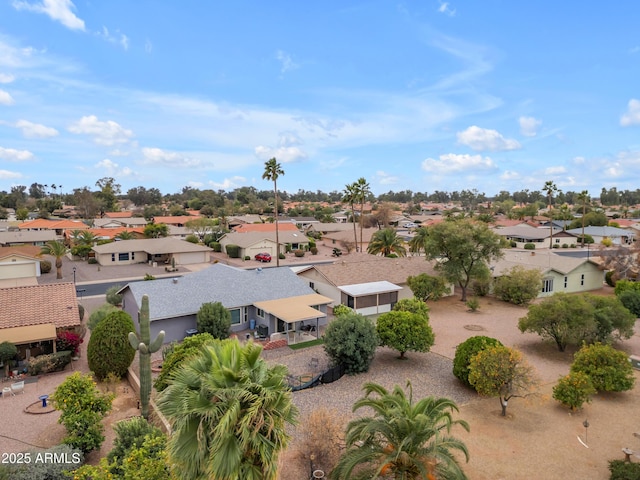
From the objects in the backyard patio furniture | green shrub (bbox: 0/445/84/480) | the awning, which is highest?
the awning

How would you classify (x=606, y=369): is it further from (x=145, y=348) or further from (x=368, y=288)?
(x=145, y=348)

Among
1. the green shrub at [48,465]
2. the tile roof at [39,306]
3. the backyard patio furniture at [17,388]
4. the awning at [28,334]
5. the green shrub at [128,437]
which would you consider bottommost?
the backyard patio furniture at [17,388]

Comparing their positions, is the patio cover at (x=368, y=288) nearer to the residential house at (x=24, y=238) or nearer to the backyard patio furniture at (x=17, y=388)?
the backyard patio furniture at (x=17, y=388)

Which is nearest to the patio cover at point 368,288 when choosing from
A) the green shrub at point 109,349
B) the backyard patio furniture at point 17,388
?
the green shrub at point 109,349

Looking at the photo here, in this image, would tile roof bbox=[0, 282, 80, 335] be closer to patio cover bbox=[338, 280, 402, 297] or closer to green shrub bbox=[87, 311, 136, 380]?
green shrub bbox=[87, 311, 136, 380]

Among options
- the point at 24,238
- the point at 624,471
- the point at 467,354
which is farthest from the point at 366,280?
the point at 24,238

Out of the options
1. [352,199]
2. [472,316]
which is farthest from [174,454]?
[352,199]

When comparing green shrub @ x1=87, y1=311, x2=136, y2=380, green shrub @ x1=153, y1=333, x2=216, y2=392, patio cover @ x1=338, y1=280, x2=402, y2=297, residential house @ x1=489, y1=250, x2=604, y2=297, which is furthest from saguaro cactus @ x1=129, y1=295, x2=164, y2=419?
residential house @ x1=489, y1=250, x2=604, y2=297

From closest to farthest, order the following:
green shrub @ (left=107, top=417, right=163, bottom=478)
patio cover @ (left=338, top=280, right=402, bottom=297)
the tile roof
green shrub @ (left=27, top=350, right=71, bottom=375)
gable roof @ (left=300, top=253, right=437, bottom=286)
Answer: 1. green shrub @ (left=107, top=417, right=163, bottom=478)
2. green shrub @ (left=27, top=350, right=71, bottom=375)
3. the tile roof
4. patio cover @ (left=338, top=280, right=402, bottom=297)
5. gable roof @ (left=300, top=253, right=437, bottom=286)
